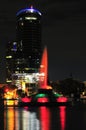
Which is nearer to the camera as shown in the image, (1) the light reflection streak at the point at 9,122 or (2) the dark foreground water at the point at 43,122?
(2) the dark foreground water at the point at 43,122

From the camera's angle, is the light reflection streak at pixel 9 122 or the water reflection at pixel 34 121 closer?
the water reflection at pixel 34 121

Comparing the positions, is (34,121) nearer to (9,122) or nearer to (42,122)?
(42,122)

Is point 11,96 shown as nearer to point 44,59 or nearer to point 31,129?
point 44,59

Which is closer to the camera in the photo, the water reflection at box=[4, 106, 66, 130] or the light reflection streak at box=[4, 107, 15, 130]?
the water reflection at box=[4, 106, 66, 130]

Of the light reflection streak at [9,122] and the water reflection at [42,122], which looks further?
the light reflection streak at [9,122]

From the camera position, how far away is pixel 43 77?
13525 centimetres

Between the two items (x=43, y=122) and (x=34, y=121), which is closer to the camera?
(x=43, y=122)

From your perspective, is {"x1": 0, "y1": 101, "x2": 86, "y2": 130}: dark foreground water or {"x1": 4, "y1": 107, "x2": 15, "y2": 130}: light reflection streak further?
{"x1": 4, "y1": 107, "x2": 15, "y2": 130}: light reflection streak

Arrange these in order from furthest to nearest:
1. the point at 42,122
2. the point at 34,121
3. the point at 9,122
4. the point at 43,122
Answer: the point at 34,121 < the point at 9,122 < the point at 43,122 < the point at 42,122

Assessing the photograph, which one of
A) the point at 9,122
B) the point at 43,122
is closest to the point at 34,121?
the point at 43,122

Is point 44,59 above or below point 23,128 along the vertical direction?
above

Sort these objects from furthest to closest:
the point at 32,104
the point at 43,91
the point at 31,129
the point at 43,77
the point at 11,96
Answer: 1. the point at 11,96
2. the point at 43,77
3. the point at 43,91
4. the point at 32,104
5. the point at 31,129

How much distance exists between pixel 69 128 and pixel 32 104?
211ft

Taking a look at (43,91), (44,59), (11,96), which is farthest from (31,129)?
(11,96)
